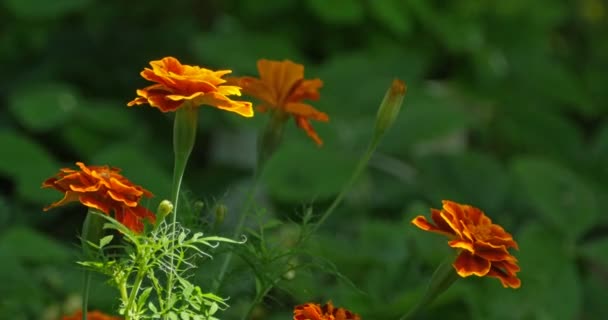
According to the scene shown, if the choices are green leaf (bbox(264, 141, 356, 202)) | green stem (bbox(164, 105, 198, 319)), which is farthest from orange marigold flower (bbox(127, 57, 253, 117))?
green leaf (bbox(264, 141, 356, 202))

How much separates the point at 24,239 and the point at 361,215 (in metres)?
0.65

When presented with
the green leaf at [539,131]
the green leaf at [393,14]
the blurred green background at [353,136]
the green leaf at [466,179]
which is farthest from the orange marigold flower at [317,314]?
the green leaf at [539,131]

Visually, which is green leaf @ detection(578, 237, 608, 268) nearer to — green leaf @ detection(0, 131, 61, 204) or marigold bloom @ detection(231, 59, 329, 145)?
green leaf @ detection(0, 131, 61, 204)

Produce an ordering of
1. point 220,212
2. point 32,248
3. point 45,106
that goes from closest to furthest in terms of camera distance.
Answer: point 220,212 < point 32,248 < point 45,106

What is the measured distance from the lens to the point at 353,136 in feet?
6.79

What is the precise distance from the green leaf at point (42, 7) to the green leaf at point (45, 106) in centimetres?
14

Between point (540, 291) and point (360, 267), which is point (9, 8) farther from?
point (540, 291)

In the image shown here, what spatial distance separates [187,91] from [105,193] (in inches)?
3.1

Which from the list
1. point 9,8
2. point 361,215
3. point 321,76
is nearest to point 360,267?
point 361,215

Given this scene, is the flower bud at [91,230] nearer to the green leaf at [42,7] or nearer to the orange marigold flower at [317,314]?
the orange marigold flower at [317,314]

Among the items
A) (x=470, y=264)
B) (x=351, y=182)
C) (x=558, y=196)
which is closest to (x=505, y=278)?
(x=470, y=264)

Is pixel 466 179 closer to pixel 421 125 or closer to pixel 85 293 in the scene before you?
pixel 421 125

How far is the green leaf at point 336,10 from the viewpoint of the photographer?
2148 millimetres

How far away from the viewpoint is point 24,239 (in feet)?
5.57
